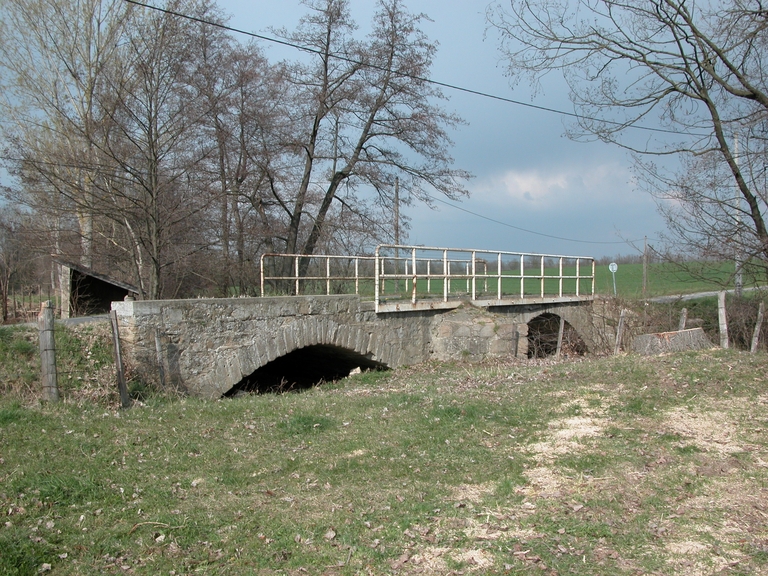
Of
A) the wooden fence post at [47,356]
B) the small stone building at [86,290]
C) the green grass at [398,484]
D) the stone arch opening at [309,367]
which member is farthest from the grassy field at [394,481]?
the stone arch opening at [309,367]

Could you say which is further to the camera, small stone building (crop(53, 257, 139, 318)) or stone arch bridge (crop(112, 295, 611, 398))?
small stone building (crop(53, 257, 139, 318))

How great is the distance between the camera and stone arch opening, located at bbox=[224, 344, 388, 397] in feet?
48.6

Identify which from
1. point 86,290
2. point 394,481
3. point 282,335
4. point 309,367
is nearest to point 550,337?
point 309,367

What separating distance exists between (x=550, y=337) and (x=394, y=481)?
16623 mm

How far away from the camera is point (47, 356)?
26.0ft

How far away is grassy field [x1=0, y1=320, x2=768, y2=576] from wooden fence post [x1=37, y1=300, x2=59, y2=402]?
0.88ft

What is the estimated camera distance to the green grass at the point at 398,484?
4234 mm

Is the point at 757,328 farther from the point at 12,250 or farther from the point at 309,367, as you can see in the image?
the point at 12,250

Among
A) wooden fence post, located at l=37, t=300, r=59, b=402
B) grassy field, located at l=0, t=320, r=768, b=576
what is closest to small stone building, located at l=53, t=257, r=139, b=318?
grassy field, located at l=0, t=320, r=768, b=576

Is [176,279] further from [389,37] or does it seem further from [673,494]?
[673,494]

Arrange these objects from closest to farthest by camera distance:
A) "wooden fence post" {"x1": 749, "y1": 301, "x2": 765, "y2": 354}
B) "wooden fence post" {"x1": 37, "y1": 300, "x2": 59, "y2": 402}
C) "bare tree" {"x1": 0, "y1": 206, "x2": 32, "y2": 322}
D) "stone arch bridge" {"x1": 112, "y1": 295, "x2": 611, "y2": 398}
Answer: "wooden fence post" {"x1": 37, "y1": 300, "x2": 59, "y2": 402} < "stone arch bridge" {"x1": 112, "y1": 295, "x2": 611, "y2": 398} < "wooden fence post" {"x1": 749, "y1": 301, "x2": 765, "y2": 354} < "bare tree" {"x1": 0, "y1": 206, "x2": 32, "y2": 322}

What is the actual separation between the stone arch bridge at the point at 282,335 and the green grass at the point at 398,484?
1.84 metres

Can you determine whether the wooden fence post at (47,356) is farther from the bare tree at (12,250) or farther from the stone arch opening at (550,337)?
the stone arch opening at (550,337)

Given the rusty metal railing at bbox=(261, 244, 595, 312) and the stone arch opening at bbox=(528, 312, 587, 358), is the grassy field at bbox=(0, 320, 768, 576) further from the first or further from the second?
the stone arch opening at bbox=(528, 312, 587, 358)
